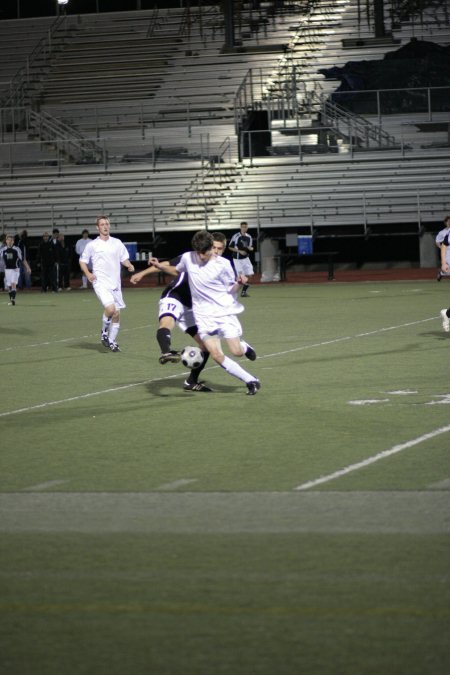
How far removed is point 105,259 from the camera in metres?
20.6

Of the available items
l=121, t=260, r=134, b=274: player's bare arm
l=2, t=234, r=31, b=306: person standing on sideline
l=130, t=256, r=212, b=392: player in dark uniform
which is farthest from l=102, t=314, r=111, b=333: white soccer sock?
l=2, t=234, r=31, b=306: person standing on sideline

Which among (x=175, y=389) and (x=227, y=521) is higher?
(x=227, y=521)

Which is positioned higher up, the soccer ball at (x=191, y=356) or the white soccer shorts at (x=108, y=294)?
the white soccer shorts at (x=108, y=294)

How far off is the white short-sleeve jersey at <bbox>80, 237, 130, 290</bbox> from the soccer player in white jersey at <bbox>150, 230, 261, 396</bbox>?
6591 mm

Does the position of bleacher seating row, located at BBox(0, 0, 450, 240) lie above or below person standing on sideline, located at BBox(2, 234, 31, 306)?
above

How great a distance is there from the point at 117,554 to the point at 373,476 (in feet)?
8.78

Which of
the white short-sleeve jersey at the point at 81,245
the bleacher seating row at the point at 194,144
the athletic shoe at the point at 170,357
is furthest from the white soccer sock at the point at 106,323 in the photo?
the bleacher seating row at the point at 194,144

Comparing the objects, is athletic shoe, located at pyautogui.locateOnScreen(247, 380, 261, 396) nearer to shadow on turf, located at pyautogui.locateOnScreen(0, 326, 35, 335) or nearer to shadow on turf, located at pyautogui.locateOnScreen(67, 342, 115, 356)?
shadow on turf, located at pyautogui.locateOnScreen(67, 342, 115, 356)

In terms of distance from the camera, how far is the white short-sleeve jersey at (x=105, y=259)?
20.6 m

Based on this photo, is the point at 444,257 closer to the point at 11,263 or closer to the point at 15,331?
the point at 15,331

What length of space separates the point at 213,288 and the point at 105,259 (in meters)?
6.93

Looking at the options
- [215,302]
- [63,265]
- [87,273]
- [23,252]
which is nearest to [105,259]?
[87,273]

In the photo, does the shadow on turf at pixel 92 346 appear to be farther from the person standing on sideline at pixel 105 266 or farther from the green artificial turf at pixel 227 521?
the green artificial turf at pixel 227 521

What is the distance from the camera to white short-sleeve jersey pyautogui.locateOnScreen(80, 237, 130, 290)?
811 inches
